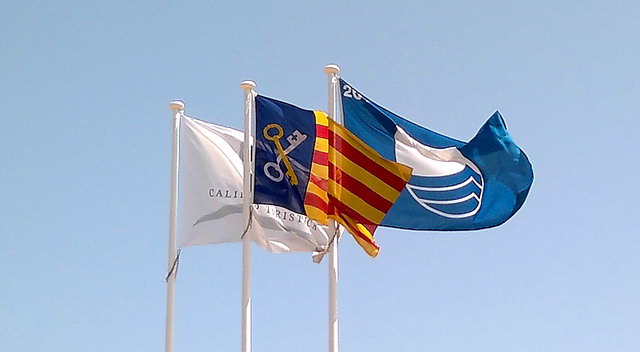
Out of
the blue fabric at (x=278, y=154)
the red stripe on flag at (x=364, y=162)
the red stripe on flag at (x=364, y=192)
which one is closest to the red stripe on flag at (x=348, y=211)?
the red stripe on flag at (x=364, y=192)

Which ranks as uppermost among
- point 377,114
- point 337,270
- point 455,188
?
point 377,114

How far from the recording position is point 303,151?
2527 cm

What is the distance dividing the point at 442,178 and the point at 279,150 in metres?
3.77

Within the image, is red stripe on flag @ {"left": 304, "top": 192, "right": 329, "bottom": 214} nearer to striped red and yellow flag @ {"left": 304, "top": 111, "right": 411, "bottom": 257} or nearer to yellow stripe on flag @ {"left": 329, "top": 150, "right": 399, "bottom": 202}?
striped red and yellow flag @ {"left": 304, "top": 111, "right": 411, "bottom": 257}

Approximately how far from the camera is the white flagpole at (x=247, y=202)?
79.3ft

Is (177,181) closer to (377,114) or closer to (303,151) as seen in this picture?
(303,151)

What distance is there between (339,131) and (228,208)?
2955 millimetres

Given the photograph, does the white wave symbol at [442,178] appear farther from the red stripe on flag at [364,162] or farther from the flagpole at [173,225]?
the flagpole at [173,225]

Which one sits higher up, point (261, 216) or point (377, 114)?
point (377, 114)

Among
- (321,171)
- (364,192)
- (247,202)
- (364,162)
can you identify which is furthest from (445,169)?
(247,202)

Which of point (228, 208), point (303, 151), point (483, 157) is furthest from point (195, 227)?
point (483, 157)

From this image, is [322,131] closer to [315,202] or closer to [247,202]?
[315,202]

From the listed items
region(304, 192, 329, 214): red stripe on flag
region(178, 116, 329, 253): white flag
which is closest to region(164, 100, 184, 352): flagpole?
region(178, 116, 329, 253): white flag

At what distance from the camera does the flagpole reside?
81.0ft
